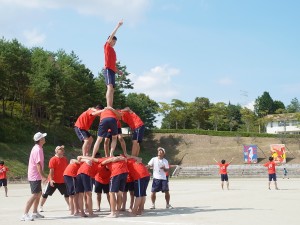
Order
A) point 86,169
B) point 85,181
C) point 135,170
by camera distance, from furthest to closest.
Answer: point 135,170 → point 86,169 → point 85,181

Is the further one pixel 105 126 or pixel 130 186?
pixel 130 186

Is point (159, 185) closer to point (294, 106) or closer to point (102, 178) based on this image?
point (102, 178)

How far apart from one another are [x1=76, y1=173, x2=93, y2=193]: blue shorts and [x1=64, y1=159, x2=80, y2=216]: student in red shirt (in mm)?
277

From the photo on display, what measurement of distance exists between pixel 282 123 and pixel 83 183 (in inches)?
3598

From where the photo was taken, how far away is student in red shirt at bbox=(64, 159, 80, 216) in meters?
11.8

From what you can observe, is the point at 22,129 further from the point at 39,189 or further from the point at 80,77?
the point at 39,189

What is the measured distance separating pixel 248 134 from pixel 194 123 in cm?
2578

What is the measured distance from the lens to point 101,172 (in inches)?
471

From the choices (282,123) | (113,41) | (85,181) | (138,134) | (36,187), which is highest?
(282,123)

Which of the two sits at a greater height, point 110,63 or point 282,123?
point 282,123

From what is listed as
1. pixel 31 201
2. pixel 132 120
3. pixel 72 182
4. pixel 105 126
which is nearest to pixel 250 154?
pixel 132 120

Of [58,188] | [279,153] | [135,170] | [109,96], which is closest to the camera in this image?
A: [135,170]

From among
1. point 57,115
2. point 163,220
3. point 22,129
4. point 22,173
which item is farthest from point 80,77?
point 163,220

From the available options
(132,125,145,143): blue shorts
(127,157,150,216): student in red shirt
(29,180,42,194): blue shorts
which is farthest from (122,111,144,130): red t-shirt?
(29,180,42,194): blue shorts
